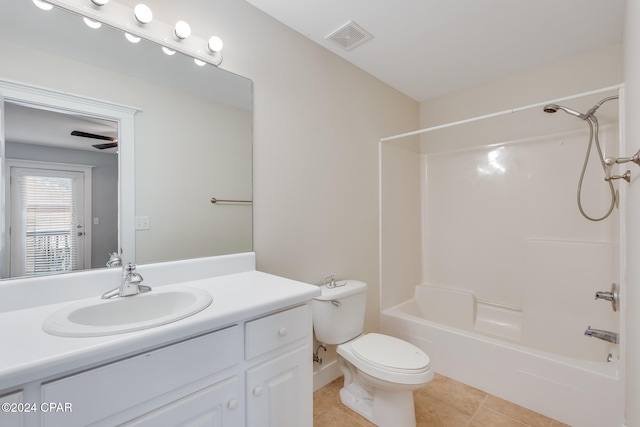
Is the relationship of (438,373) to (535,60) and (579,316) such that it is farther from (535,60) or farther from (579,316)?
(535,60)

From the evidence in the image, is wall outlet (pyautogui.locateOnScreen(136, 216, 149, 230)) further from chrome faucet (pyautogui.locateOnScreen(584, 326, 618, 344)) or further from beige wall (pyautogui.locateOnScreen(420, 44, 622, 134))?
beige wall (pyautogui.locateOnScreen(420, 44, 622, 134))

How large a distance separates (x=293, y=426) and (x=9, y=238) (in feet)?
4.12

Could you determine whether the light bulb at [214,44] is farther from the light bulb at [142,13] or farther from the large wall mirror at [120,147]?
the light bulb at [142,13]

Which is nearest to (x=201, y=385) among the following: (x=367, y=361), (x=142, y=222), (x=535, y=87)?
(x=142, y=222)

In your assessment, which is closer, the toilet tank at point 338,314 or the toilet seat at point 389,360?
the toilet seat at point 389,360

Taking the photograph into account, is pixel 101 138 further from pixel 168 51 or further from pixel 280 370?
pixel 280 370

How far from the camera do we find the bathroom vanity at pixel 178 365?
652 mm

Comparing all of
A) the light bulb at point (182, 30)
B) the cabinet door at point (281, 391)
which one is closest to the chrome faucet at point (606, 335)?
the cabinet door at point (281, 391)

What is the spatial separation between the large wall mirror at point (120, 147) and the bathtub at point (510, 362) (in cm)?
158

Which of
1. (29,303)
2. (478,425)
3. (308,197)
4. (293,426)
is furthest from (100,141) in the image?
(478,425)

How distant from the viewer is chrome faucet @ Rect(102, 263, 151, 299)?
1.08m

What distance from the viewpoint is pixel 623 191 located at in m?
1.49

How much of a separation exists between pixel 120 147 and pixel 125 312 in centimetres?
68

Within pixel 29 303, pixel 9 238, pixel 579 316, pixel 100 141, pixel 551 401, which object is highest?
pixel 100 141
